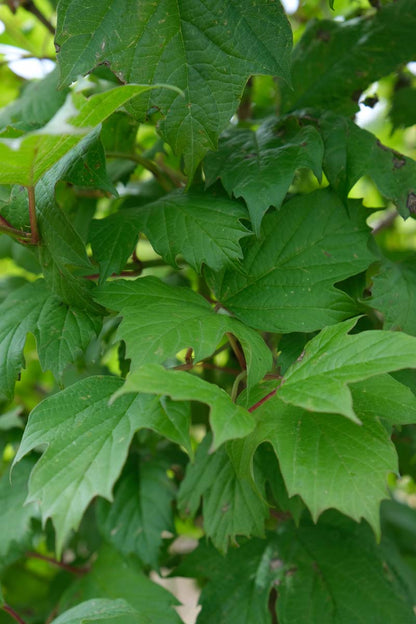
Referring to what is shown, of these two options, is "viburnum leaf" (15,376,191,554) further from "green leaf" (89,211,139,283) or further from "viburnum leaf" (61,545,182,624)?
"viburnum leaf" (61,545,182,624)

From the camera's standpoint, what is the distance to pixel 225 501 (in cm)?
74

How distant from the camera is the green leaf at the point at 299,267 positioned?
67cm

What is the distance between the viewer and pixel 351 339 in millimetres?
558

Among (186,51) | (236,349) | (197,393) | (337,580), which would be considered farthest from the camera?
(337,580)

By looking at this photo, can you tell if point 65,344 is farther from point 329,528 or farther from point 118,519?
point 329,528

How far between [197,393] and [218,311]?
223 millimetres

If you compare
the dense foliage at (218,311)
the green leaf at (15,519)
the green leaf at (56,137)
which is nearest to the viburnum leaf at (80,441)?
the dense foliage at (218,311)

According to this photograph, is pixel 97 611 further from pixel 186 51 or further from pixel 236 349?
pixel 186 51

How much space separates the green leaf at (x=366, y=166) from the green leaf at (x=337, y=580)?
0.48 m

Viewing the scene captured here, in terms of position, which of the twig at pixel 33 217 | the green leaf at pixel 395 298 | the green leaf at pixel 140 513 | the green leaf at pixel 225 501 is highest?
the twig at pixel 33 217

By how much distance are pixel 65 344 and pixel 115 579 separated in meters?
0.45

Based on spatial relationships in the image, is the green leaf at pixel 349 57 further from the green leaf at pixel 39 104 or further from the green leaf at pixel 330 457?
the green leaf at pixel 330 457

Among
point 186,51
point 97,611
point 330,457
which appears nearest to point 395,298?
point 330,457

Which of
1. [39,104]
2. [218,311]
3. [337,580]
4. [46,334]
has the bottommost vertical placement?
[337,580]
